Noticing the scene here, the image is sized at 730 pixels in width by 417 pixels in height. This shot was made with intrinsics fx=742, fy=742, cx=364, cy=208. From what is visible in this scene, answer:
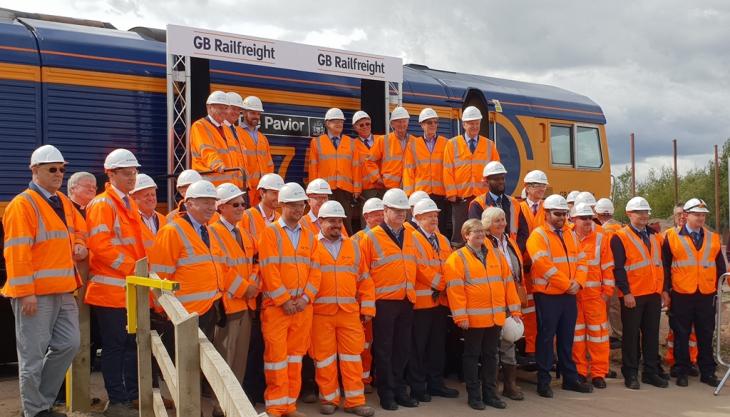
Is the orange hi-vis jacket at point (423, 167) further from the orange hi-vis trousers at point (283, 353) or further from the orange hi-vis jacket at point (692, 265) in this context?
the orange hi-vis trousers at point (283, 353)

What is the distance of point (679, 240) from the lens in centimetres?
796

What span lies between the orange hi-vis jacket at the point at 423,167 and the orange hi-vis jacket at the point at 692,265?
2.60m

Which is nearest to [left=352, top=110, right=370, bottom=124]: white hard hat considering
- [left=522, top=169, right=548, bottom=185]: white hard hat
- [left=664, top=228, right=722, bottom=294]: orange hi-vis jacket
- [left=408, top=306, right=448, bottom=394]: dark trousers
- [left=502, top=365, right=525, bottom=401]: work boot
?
[left=522, top=169, right=548, bottom=185]: white hard hat

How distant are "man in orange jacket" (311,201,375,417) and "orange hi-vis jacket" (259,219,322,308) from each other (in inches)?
7.9

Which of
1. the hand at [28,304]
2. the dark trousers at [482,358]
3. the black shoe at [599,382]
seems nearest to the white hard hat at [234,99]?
the hand at [28,304]

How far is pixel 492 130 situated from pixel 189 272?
233 inches

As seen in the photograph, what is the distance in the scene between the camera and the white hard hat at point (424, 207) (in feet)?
22.6

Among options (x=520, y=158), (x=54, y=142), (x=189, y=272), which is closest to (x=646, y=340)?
(x=520, y=158)

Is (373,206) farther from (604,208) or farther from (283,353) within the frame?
(604,208)

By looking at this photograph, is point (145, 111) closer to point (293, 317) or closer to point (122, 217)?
point (122, 217)

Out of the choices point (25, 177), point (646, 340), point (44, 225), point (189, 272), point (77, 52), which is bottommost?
point (646, 340)

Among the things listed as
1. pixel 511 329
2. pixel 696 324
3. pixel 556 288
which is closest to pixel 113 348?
pixel 511 329

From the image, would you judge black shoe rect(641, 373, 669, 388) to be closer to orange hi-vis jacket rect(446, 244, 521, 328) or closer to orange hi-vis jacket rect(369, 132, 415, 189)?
orange hi-vis jacket rect(446, 244, 521, 328)

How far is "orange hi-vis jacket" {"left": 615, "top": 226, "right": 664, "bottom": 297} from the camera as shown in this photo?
7680 mm
